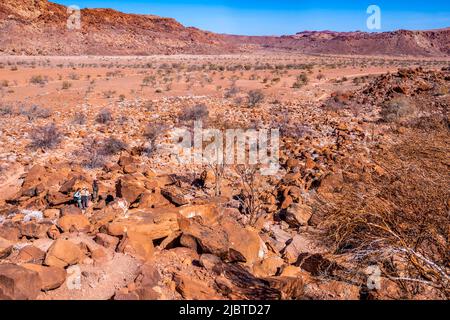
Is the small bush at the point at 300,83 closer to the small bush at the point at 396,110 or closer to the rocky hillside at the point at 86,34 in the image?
the small bush at the point at 396,110

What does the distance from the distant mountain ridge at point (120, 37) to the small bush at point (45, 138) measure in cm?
3985

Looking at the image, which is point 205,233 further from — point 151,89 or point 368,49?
point 368,49

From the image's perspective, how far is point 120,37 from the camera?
196 ft

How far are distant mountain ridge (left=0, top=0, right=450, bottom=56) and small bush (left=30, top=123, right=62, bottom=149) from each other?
39853mm

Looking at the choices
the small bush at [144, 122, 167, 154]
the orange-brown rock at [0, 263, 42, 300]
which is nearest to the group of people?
the orange-brown rock at [0, 263, 42, 300]

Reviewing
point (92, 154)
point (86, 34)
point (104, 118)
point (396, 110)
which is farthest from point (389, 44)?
point (92, 154)

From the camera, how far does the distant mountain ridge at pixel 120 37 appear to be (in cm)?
5056

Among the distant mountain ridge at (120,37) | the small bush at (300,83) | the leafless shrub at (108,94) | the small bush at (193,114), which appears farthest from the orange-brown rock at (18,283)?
the distant mountain ridge at (120,37)

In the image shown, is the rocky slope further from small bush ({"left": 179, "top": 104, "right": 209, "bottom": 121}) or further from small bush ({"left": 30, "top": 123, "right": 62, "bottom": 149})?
small bush ({"left": 179, "top": 104, "right": 209, "bottom": 121})

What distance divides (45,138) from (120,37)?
56364 mm

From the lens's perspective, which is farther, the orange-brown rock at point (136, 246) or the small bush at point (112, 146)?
the small bush at point (112, 146)

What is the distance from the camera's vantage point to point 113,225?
429 centimetres

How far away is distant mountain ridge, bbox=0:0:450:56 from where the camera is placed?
166 ft

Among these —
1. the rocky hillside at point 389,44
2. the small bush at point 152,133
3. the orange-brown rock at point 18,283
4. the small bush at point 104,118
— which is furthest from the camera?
the rocky hillside at point 389,44
